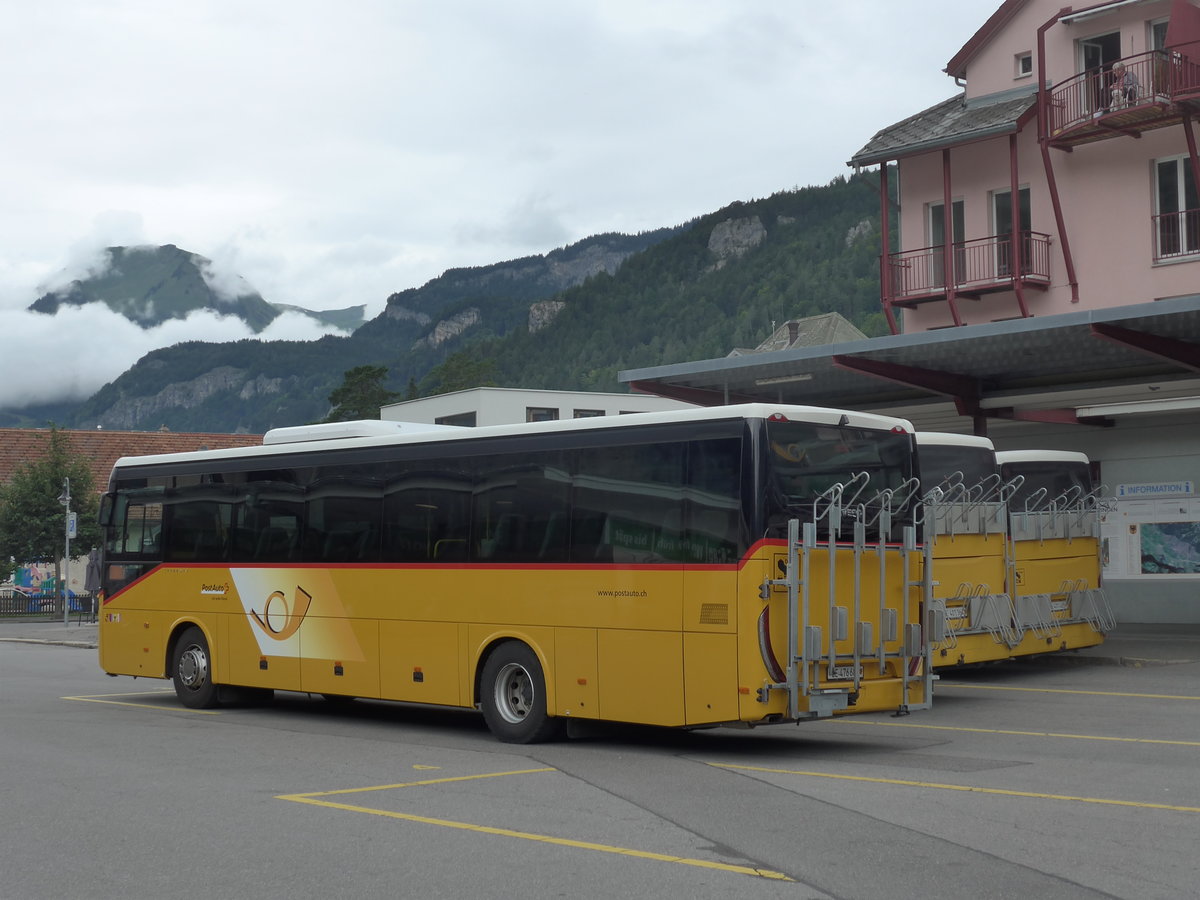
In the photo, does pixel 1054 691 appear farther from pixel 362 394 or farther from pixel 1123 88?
pixel 362 394

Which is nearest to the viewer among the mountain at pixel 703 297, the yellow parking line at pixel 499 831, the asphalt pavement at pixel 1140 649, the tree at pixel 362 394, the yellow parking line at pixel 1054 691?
the yellow parking line at pixel 499 831

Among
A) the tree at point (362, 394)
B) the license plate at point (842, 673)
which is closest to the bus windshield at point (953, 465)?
the license plate at point (842, 673)

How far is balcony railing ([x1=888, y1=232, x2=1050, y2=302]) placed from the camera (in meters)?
30.7

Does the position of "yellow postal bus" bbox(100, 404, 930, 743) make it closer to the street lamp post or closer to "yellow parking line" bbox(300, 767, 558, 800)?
"yellow parking line" bbox(300, 767, 558, 800)

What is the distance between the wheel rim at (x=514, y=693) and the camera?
13.5 metres

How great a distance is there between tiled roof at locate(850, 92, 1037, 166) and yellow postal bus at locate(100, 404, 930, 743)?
1883cm

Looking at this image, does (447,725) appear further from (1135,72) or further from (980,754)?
(1135,72)

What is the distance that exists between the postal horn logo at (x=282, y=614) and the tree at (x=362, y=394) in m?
107

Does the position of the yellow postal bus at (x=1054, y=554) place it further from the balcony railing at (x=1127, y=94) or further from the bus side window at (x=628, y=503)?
the balcony railing at (x=1127, y=94)

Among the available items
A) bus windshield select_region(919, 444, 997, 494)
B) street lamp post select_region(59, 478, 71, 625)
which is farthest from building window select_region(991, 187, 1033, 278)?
street lamp post select_region(59, 478, 71, 625)

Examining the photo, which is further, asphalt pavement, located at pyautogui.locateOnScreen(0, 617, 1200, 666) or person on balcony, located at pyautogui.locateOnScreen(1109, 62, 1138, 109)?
person on balcony, located at pyautogui.locateOnScreen(1109, 62, 1138, 109)

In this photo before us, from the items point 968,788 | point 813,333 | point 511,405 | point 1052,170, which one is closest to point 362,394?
point 813,333

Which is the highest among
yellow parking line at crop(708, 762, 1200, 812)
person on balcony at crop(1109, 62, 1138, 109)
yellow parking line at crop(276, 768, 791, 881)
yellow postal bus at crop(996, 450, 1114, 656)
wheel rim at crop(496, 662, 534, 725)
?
person on balcony at crop(1109, 62, 1138, 109)

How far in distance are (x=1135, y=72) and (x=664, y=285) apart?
109796 millimetres
